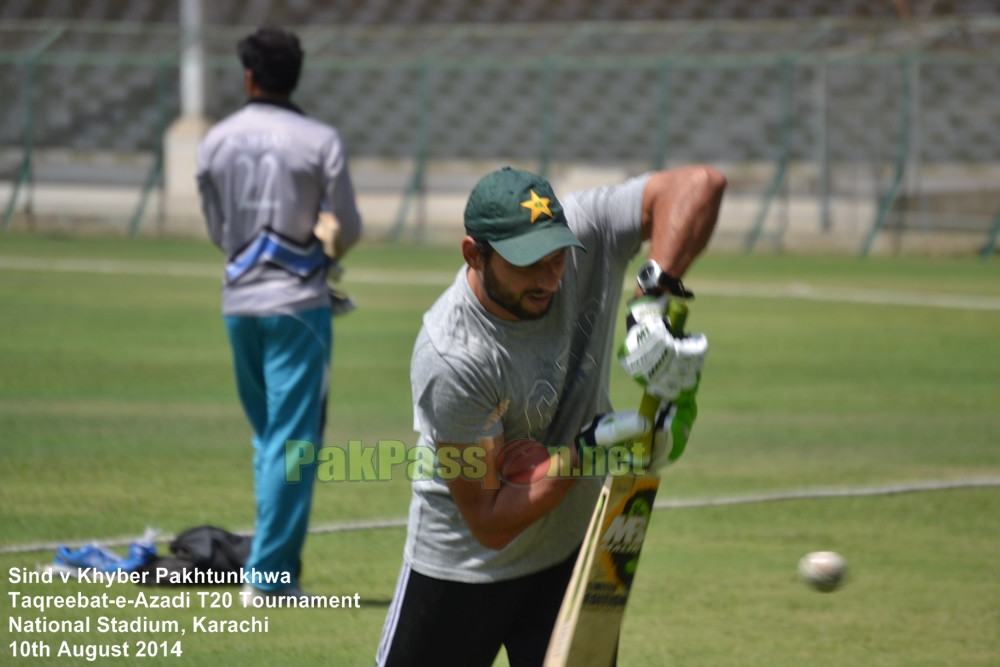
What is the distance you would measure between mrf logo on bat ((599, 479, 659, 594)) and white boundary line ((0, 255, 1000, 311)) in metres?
13.2

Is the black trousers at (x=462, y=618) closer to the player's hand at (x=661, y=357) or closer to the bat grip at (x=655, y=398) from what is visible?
the bat grip at (x=655, y=398)

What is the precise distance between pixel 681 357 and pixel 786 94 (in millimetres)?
21515

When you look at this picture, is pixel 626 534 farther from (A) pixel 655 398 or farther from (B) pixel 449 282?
(B) pixel 449 282

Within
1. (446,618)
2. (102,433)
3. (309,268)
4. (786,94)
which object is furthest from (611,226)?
(786,94)

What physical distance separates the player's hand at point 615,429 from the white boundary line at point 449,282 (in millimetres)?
13419

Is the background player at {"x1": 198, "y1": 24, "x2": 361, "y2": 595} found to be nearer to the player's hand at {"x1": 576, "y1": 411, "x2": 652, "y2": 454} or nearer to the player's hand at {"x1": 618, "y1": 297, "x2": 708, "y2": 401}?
the player's hand at {"x1": 576, "y1": 411, "x2": 652, "y2": 454}

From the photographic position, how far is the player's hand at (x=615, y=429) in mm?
3787

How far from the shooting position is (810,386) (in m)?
11.8

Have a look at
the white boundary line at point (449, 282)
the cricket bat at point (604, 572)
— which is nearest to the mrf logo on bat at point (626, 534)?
the cricket bat at point (604, 572)

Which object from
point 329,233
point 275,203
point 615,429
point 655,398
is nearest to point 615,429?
point 615,429

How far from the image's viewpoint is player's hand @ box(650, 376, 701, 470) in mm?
3873

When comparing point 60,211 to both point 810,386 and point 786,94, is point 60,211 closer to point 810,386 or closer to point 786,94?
point 786,94

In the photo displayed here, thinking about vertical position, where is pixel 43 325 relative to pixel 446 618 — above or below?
below

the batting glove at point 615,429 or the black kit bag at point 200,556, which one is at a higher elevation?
the batting glove at point 615,429
